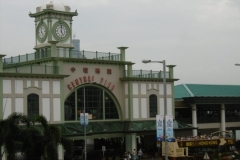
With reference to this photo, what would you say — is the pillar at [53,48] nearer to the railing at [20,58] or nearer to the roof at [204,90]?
the railing at [20,58]

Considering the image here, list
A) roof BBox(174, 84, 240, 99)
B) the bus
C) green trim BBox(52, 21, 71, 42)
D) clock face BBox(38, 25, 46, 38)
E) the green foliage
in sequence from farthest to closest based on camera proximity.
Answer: roof BBox(174, 84, 240, 99) → clock face BBox(38, 25, 46, 38) → green trim BBox(52, 21, 71, 42) → the bus → the green foliage

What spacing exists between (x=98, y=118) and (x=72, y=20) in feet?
35.6

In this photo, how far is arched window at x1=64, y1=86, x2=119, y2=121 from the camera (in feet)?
179

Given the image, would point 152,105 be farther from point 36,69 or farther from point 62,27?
point 36,69

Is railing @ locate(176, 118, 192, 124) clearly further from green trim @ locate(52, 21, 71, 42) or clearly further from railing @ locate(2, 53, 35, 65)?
railing @ locate(2, 53, 35, 65)

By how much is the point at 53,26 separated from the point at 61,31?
1111 millimetres

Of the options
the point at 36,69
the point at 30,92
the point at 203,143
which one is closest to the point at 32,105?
the point at 30,92

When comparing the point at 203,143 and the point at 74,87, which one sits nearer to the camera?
the point at 203,143

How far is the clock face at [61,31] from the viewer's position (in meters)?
57.8

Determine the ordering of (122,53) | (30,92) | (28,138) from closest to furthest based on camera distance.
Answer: (28,138), (30,92), (122,53)

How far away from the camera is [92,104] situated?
56.2 meters

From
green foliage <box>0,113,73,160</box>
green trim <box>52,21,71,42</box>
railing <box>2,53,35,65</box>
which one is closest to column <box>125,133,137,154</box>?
green trim <box>52,21,71,42</box>

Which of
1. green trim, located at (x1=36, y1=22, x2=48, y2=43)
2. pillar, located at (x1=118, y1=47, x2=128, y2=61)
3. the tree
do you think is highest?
green trim, located at (x1=36, y1=22, x2=48, y2=43)

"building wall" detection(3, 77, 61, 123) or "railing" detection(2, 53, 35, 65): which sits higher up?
"railing" detection(2, 53, 35, 65)
